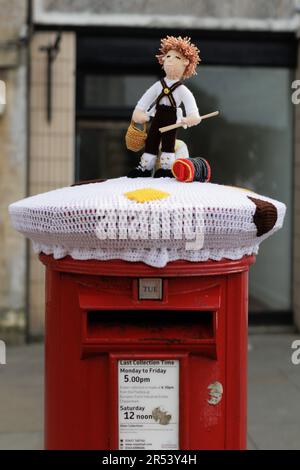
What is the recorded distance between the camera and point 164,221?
211 centimetres

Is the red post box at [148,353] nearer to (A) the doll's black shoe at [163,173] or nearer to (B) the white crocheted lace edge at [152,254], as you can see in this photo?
(B) the white crocheted lace edge at [152,254]

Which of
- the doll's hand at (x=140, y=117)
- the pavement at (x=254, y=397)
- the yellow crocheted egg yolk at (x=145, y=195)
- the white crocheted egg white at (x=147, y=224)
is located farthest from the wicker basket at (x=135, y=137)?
the pavement at (x=254, y=397)

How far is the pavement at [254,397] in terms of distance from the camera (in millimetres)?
4645

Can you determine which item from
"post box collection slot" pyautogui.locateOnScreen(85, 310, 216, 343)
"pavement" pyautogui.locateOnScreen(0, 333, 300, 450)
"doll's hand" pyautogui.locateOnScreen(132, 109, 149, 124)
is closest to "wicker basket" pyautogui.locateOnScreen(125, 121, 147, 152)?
"doll's hand" pyautogui.locateOnScreen(132, 109, 149, 124)

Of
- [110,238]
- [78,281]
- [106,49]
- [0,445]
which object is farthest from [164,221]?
[106,49]

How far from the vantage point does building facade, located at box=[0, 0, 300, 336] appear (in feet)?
24.0

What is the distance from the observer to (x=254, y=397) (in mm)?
5570

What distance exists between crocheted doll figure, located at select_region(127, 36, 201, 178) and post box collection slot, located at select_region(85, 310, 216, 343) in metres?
0.59

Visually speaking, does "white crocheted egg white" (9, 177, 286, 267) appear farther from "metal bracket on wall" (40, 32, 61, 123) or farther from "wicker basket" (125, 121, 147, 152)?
"metal bracket on wall" (40, 32, 61, 123)

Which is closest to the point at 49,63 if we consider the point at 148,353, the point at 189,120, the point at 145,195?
the point at 189,120

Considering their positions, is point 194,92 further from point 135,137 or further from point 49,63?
point 135,137

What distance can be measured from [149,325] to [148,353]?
9 cm

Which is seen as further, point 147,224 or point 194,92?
point 194,92

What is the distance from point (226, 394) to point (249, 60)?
593cm
